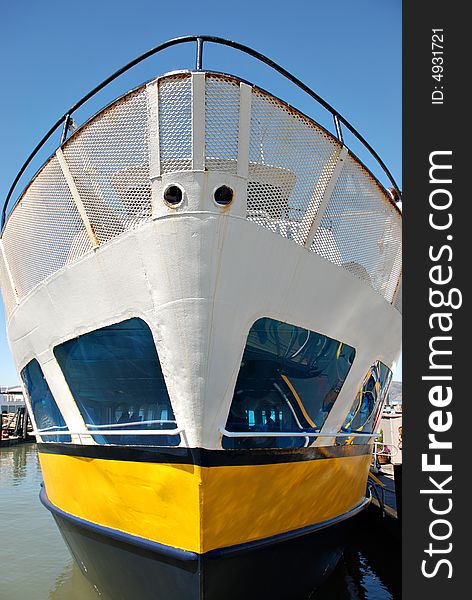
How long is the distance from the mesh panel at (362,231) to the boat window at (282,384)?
2.75ft

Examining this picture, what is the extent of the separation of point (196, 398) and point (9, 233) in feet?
10.7

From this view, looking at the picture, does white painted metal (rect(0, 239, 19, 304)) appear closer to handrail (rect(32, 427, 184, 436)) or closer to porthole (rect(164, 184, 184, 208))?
handrail (rect(32, 427, 184, 436))

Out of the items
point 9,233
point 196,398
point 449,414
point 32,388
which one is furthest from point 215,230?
point 32,388

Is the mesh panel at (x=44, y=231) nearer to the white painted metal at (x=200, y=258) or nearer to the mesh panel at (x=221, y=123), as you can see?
the white painted metal at (x=200, y=258)

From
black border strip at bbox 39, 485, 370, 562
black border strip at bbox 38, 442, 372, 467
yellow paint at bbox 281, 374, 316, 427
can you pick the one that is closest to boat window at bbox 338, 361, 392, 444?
black border strip at bbox 38, 442, 372, 467

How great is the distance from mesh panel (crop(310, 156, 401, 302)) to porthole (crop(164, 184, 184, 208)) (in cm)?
132

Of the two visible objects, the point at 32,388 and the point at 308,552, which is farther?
the point at 32,388

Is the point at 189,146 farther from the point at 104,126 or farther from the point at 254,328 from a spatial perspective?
the point at 254,328

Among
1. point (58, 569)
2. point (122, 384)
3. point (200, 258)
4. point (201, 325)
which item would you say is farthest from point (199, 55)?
point (58, 569)

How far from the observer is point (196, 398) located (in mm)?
3932

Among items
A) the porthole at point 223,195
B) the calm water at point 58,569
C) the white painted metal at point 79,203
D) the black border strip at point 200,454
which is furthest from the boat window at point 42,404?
the porthole at point 223,195

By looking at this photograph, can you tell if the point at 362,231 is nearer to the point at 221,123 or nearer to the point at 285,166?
the point at 285,166

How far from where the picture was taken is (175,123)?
3939mm

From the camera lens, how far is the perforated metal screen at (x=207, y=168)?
3953 millimetres
